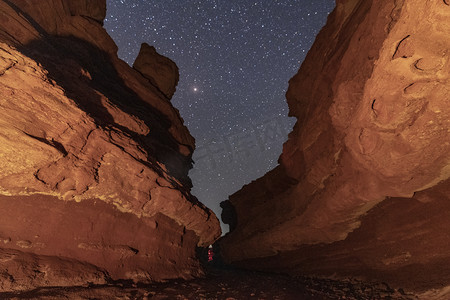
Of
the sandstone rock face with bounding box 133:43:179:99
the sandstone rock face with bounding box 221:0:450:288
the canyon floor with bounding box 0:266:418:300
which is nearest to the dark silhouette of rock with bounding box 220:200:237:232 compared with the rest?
the sandstone rock face with bounding box 221:0:450:288

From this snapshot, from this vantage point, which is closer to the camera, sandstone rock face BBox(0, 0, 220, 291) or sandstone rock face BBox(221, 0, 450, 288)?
sandstone rock face BBox(0, 0, 220, 291)

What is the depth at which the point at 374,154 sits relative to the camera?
13.8 feet

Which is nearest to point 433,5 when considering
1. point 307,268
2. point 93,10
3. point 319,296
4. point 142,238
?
point 319,296

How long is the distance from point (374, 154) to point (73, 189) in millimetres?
5310

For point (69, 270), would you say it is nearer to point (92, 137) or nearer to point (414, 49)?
point (92, 137)

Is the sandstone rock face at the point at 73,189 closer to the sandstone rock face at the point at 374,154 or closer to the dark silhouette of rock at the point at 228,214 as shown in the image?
the sandstone rock face at the point at 374,154

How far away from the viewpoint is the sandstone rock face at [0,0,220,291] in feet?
9.17

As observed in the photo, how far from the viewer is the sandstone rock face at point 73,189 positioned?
2.79 m

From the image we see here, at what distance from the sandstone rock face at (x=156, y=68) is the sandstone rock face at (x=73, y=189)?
5936mm

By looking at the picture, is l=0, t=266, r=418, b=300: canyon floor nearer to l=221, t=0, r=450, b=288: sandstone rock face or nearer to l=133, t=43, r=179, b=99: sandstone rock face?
l=221, t=0, r=450, b=288: sandstone rock face

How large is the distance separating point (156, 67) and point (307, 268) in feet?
37.9

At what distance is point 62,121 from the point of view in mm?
3139

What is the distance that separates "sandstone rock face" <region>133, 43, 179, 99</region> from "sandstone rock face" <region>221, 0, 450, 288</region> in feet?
23.7

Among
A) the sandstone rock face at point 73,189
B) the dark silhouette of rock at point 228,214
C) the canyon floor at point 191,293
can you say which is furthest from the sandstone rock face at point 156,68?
the canyon floor at point 191,293
